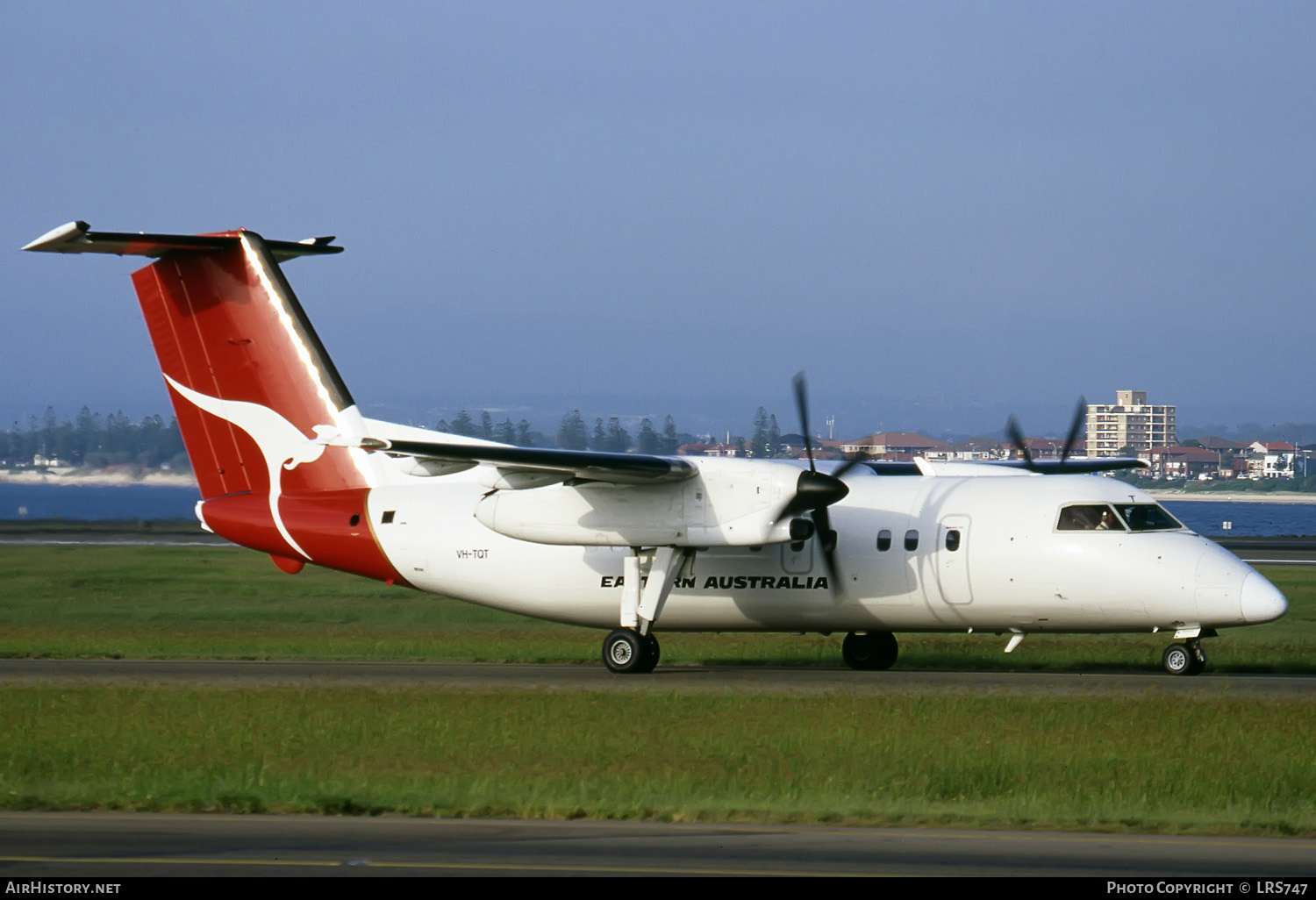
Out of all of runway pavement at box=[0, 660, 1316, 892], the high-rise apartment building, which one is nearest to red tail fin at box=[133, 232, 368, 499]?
runway pavement at box=[0, 660, 1316, 892]

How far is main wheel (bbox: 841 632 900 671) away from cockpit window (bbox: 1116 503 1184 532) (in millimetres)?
4160

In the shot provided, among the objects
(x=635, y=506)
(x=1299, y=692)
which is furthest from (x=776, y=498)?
(x=1299, y=692)

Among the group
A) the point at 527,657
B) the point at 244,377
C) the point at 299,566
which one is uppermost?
the point at 244,377

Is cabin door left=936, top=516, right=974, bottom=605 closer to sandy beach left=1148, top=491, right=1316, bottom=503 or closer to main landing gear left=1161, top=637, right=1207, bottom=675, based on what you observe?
main landing gear left=1161, top=637, right=1207, bottom=675

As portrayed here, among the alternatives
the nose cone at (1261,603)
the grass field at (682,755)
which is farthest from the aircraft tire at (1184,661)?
the grass field at (682,755)

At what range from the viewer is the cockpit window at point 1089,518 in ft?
64.3

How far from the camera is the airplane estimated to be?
63.7 ft

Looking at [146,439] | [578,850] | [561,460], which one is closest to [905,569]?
[561,460]

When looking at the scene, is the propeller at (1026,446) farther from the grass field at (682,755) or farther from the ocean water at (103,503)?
the ocean water at (103,503)

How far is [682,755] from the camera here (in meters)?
14.1

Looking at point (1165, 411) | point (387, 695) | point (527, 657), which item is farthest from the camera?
point (1165, 411)

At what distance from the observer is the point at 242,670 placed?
22000mm
